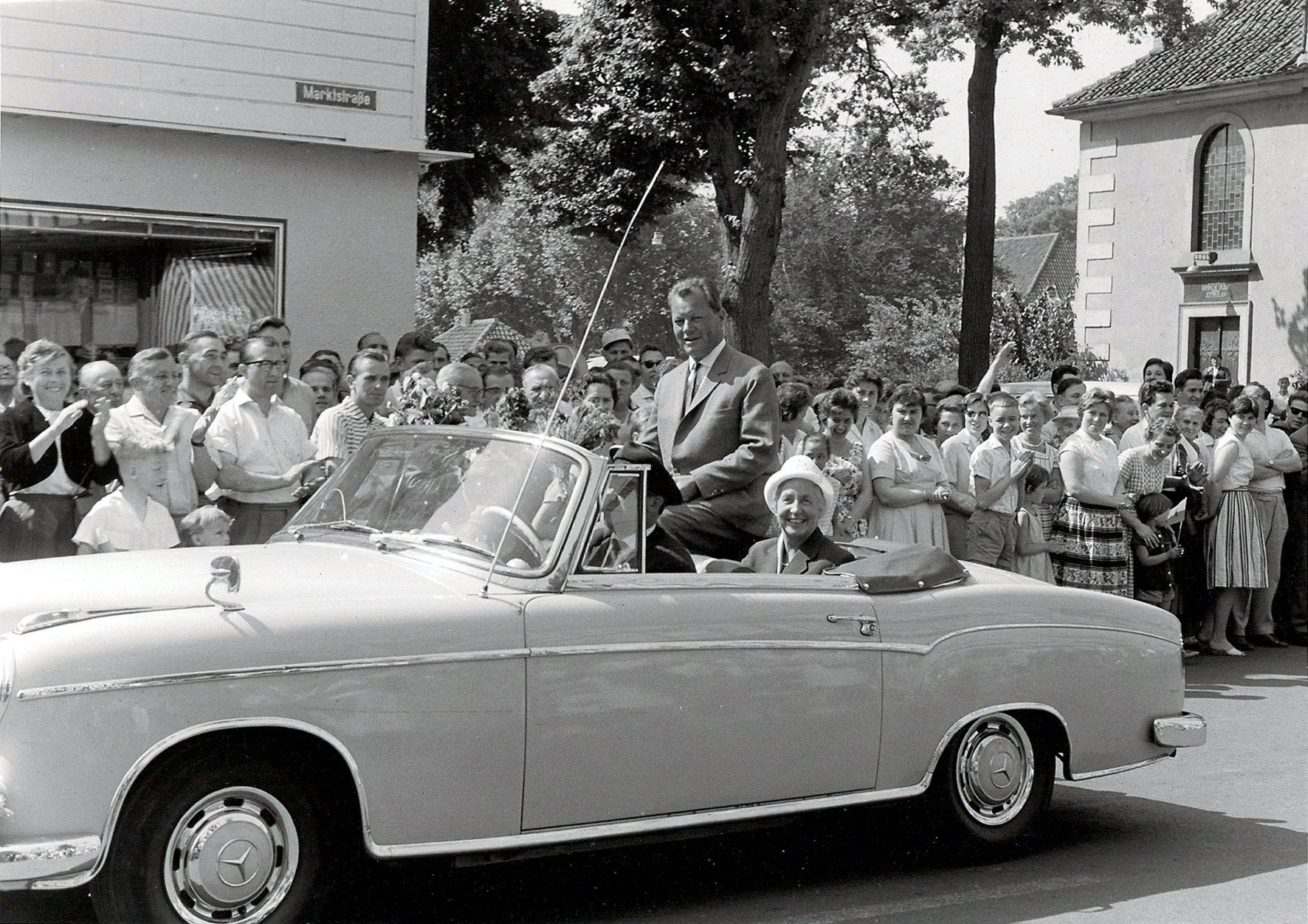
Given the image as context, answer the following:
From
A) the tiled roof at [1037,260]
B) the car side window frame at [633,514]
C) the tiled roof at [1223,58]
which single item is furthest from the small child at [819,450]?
the tiled roof at [1037,260]

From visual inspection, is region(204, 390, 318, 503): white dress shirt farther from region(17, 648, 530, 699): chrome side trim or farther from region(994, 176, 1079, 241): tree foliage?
region(994, 176, 1079, 241): tree foliage

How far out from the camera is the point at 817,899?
524cm

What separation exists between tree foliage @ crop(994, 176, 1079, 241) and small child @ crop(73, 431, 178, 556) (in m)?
113

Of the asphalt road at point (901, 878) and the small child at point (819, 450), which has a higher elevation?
the small child at point (819, 450)

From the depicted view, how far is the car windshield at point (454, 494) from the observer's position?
193 inches

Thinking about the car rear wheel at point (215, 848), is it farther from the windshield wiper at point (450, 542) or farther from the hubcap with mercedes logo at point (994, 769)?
the hubcap with mercedes logo at point (994, 769)

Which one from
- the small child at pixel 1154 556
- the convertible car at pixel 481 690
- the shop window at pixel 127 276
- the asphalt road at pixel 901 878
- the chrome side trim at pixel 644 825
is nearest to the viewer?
the convertible car at pixel 481 690

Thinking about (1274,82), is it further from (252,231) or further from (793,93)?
(252,231)

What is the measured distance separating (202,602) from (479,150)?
863 inches

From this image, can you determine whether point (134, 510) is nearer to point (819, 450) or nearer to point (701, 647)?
point (701, 647)

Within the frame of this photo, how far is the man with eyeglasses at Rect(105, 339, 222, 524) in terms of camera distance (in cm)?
700

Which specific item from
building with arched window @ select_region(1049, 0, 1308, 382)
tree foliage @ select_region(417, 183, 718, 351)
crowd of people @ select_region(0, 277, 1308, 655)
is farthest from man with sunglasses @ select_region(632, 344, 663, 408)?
tree foliage @ select_region(417, 183, 718, 351)

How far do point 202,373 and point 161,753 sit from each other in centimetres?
428

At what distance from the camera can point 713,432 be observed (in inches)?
263
